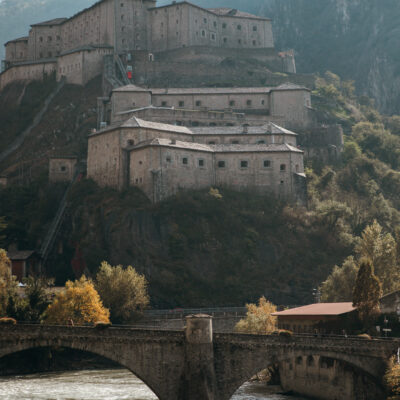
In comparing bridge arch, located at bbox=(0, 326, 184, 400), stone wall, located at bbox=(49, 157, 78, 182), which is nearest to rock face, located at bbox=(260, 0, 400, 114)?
stone wall, located at bbox=(49, 157, 78, 182)

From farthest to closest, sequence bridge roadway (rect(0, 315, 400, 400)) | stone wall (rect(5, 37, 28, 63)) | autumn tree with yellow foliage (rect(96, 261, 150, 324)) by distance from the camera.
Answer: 1. stone wall (rect(5, 37, 28, 63))
2. autumn tree with yellow foliage (rect(96, 261, 150, 324))
3. bridge roadway (rect(0, 315, 400, 400))

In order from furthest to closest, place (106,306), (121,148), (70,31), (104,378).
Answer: (70,31)
(121,148)
(106,306)
(104,378)

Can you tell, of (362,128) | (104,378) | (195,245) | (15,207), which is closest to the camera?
(104,378)

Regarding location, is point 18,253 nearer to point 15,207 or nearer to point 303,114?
point 15,207

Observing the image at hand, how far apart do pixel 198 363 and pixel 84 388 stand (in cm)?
1592

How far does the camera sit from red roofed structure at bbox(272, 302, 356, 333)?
2141 inches

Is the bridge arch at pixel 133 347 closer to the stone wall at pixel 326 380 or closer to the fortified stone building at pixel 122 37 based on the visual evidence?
the stone wall at pixel 326 380

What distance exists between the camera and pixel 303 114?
115312 mm

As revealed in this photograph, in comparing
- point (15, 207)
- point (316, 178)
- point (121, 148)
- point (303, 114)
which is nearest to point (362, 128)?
point (303, 114)

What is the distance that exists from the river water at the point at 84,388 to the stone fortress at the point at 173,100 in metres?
30.2

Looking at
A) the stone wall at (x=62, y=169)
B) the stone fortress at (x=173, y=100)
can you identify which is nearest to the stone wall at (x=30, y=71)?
the stone fortress at (x=173, y=100)

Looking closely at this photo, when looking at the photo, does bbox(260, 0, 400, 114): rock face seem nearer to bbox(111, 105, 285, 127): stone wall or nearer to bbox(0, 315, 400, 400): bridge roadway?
bbox(111, 105, 285, 127): stone wall

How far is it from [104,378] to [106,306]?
428 inches

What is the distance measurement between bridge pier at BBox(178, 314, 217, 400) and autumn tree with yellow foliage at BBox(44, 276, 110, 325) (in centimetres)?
2049
